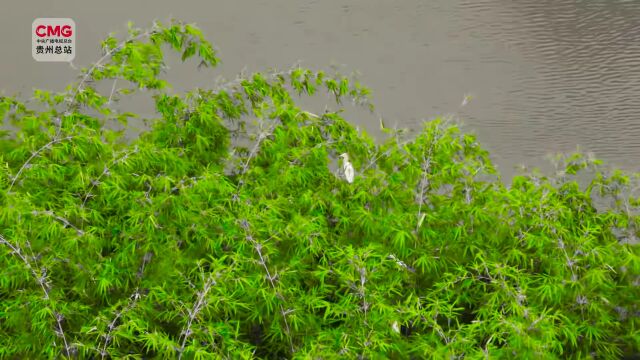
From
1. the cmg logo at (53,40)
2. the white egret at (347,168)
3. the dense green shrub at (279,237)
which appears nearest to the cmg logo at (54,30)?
the cmg logo at (53,40)

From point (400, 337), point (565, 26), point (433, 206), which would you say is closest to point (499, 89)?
point (565, 26)

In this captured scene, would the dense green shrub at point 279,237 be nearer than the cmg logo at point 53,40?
Yes

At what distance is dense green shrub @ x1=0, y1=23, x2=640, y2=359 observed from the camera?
2.69 m

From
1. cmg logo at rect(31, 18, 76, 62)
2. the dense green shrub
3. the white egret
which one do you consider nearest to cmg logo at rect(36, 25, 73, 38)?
cmg logo at rect(31, 18, 76, 62)

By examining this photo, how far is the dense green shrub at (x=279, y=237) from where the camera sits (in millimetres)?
2691

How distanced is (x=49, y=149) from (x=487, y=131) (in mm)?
2294

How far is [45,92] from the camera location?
3410mm

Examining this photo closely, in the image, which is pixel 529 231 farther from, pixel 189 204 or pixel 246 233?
pixel 189 204

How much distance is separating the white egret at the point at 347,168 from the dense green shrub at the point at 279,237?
0.04 metres

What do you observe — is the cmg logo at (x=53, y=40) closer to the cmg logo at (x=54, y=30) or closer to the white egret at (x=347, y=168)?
the cmg logo at (x=54, y=30)

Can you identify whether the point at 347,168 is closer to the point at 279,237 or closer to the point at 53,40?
the point at 279,237

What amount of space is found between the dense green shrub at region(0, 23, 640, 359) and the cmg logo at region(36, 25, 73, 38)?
87 centimetres

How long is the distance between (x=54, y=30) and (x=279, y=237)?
2.16 metres

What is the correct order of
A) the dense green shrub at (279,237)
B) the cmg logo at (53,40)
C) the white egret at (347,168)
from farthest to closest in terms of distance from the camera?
1. the cmg logo at (53,40)
2. the white egret at (347,168)
3. the dense green shrub at (279,237)
